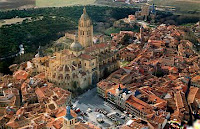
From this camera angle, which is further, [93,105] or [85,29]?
[85,29]

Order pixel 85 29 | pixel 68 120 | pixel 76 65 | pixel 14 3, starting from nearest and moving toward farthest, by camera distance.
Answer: pixel 68 120 → pixel 76 65 → pixel 85 29 → pixel 14 3

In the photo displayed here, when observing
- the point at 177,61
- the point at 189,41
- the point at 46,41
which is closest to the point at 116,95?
the point at 177,61

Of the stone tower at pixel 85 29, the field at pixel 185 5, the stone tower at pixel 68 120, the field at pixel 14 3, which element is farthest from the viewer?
the field at pixel 185 5

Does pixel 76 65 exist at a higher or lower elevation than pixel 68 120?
lower

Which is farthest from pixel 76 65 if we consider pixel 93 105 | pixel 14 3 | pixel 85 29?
pixel 14 3

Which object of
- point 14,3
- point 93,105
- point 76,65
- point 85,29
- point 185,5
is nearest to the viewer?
point 93,105

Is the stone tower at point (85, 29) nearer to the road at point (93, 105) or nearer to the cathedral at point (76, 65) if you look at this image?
the cathedral at point (76, 65)

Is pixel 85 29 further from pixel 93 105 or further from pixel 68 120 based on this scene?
pixel 68 120

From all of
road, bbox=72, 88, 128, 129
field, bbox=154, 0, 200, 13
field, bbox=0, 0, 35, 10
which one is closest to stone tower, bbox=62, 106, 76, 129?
road, bbox=72, 88, 128, 129

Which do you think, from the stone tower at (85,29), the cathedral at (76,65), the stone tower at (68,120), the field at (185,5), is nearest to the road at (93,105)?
the cathedral at (76,65)
